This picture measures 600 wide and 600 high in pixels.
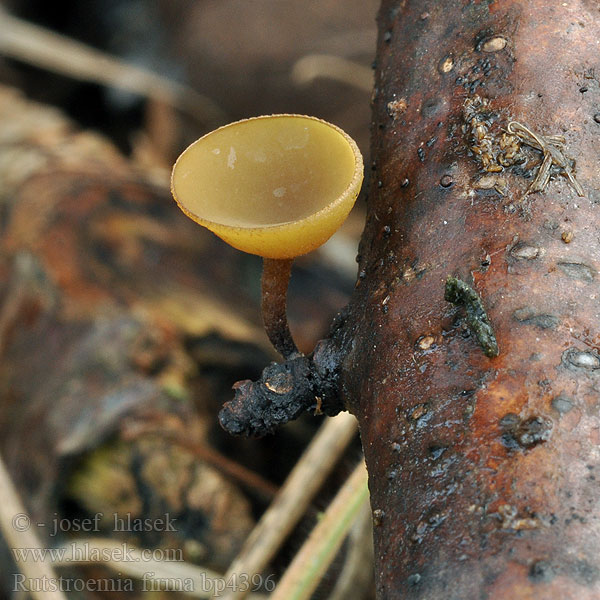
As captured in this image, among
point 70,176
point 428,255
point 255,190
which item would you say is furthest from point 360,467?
point 70,176

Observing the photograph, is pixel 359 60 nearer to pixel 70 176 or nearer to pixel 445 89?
pixel 70 176

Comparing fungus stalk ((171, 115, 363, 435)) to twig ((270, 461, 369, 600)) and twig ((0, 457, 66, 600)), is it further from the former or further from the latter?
twig ((0, 457, 66, 600))

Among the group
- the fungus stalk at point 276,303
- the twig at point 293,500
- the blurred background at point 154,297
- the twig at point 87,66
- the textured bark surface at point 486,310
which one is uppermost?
the textured bark surface at point 486,310

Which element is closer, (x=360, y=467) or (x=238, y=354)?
(x=360, y=467)

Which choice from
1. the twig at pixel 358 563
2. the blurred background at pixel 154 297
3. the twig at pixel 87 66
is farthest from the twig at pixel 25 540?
the twig at pixel 87 66

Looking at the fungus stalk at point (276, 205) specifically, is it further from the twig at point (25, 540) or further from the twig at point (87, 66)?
the twig at point (87, 66)

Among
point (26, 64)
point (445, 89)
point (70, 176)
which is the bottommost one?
point (26, 64)
